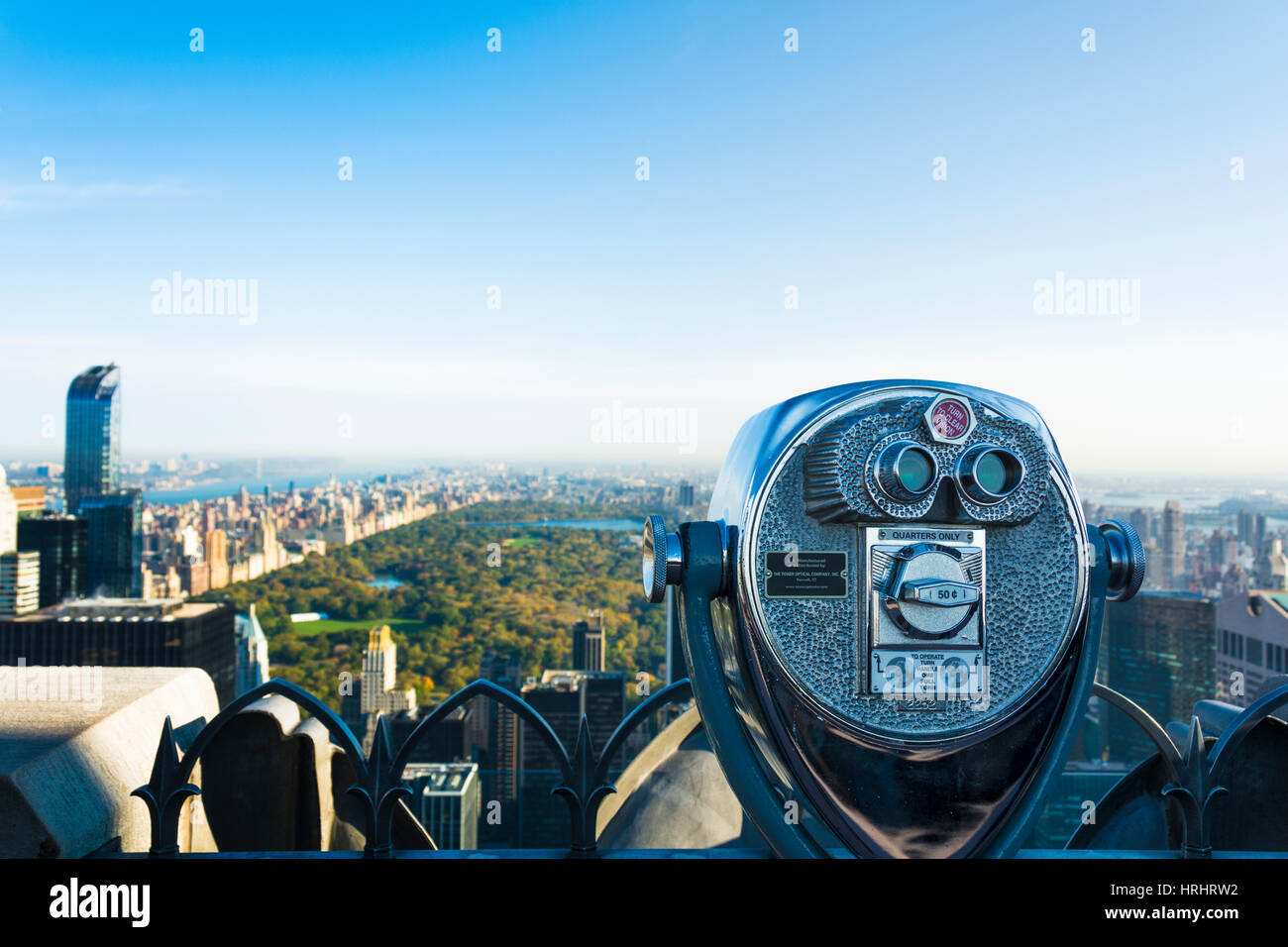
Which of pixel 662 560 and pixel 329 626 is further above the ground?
pixel 662 560

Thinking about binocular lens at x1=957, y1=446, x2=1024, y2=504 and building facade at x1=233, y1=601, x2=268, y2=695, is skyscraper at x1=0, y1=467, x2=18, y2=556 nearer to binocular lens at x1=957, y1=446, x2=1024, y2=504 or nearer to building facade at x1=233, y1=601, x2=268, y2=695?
building facade at x1=233, y1=601, x2=268, y2=695

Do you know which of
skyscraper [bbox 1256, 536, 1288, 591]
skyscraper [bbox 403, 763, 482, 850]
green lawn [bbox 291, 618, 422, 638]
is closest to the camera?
skyscraper [bbox 403, 763, 482, 850]

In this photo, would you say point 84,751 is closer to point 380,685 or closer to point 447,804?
point 447,804

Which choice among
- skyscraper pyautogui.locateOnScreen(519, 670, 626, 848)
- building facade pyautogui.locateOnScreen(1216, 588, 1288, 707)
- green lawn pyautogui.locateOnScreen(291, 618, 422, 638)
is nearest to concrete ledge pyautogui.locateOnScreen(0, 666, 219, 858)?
skyscraper pyautogui.locateOnScreen(519, 670, 626, 848)

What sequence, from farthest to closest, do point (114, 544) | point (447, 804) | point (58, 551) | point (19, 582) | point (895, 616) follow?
1. point (114, 544)
2. point (58, 551)
3. point (19, 582)
4. point (447, 804)
5. point (895, 616)

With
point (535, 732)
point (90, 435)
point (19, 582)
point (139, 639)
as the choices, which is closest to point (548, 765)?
point (535, 732)

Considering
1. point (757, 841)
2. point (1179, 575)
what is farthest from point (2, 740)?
point (1179, 575)
